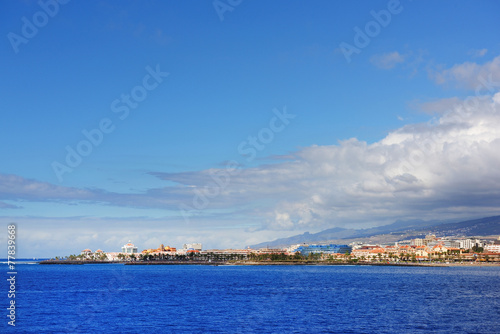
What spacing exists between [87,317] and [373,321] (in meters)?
22.8

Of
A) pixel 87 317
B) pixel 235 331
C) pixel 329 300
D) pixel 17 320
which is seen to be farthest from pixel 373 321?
pixel 17 320

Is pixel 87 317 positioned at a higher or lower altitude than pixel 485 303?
higher

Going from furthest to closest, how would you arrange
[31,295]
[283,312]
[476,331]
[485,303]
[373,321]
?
[31,295] < [485,303] < [283,312] < [373,321] < [476,331]

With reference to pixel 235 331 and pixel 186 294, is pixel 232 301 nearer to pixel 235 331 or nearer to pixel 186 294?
pixel 186 294

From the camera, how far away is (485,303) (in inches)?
1914

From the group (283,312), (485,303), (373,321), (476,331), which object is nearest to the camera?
(476,331)

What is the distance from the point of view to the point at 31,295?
2281 inches

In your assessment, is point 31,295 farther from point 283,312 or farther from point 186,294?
point 283,312

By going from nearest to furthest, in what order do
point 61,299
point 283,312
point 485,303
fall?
point 283,312, point 485,303, point 61,299

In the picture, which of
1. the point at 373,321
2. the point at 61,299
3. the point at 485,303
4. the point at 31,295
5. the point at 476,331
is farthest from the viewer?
the point at 31,295

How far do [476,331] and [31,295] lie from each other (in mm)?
48419

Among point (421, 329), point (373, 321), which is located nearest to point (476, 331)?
point (421, 329)

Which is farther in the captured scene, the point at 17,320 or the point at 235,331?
the point at 17,320

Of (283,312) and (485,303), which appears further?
(485,303)
